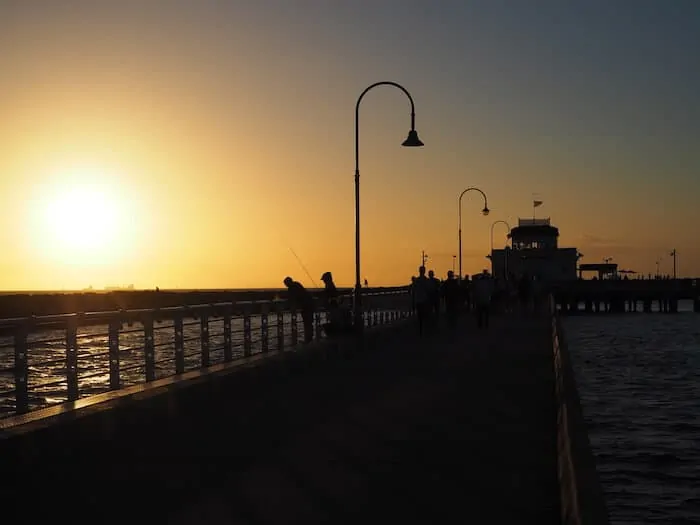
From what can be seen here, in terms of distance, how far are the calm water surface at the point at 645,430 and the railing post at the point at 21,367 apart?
627 cm

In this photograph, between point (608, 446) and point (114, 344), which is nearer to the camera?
point (114, 344)

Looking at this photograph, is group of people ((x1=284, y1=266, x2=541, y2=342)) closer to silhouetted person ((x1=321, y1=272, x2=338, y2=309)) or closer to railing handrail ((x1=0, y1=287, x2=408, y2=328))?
silhouetted person ((x1=321, y1=272, x2=338, y2=309))

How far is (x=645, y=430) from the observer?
18.8 metres

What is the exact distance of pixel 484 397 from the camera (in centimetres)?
1425

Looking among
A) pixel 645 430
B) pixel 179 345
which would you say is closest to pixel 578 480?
pixel 179 345

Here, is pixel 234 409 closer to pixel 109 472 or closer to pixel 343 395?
pixel 343 395

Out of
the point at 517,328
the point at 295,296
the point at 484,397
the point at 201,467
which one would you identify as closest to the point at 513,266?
the point at 517,328

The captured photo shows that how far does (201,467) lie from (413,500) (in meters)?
2.10

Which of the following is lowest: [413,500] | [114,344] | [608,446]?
[608,446]

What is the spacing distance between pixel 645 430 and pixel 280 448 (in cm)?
1105

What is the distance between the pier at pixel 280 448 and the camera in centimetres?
719

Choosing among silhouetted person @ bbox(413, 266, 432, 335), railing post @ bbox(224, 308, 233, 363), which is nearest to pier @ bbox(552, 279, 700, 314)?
silhouetted person @ bbox(413, 266, 432, 335)

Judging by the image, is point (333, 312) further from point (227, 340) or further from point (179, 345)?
point (179, 345)

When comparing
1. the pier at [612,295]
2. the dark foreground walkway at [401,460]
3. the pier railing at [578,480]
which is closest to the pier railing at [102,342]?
the dark foreground walkway at [401,460]
